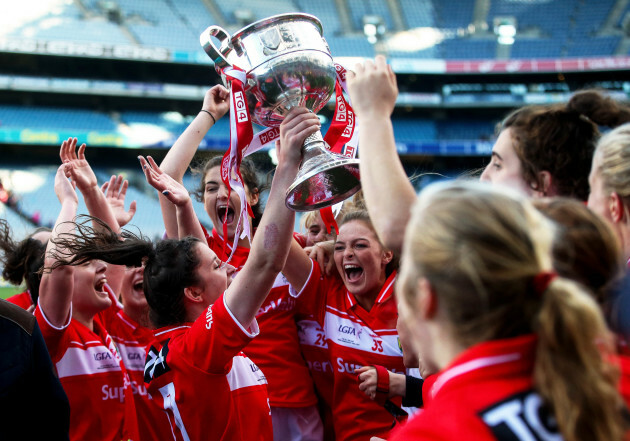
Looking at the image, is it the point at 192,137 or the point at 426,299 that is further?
the point at 192,137

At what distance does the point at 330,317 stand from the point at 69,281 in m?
1.16

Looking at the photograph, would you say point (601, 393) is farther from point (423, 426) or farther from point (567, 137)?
point (567, 137)

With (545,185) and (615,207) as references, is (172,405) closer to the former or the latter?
(545,185)

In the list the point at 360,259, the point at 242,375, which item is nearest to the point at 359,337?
the point at 360,259

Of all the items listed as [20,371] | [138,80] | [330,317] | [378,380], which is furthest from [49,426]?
[138,80]

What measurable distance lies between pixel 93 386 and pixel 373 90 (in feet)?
6.36

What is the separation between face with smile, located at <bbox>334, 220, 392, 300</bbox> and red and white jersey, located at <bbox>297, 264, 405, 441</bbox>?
67 mm

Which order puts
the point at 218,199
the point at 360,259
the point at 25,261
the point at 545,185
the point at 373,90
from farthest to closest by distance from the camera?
the point at 218,199
the point at 25,261
the point at 360,259
the point at 545,185
the point at 373,90

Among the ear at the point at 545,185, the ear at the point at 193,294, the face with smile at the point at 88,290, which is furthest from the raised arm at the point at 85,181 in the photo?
the ear at the point at 545,185

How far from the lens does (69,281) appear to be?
2326 millimetres

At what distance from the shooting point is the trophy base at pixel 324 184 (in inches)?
69.9

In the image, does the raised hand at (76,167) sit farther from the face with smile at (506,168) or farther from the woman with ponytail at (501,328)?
the woman with ponytail at (501,328)

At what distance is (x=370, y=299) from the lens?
2.85m

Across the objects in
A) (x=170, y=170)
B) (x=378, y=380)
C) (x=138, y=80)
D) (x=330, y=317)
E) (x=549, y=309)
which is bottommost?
(x=378, y=380)
